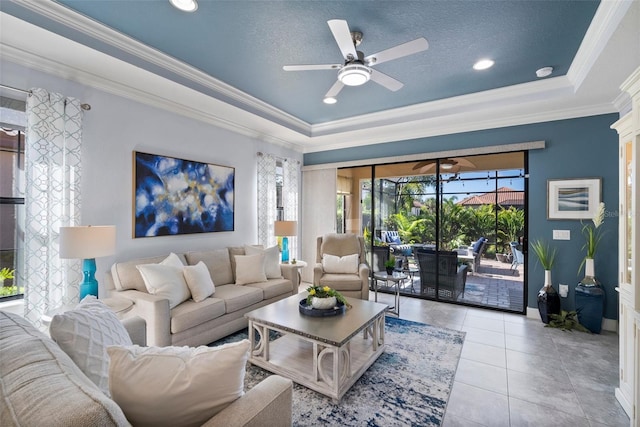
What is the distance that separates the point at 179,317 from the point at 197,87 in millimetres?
2442

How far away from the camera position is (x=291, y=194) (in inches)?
218

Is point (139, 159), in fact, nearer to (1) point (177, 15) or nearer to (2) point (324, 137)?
(1) point (177, 15)

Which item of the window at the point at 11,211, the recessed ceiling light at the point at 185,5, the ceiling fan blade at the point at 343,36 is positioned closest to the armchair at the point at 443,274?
the ceiling fan blade at the point at 343,36

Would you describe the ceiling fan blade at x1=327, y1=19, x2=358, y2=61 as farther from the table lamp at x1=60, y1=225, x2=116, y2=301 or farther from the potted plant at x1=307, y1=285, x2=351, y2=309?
the table lamp at x1=60, y1=225, x2=116, y2=301

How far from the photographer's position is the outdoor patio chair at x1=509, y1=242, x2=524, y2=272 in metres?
4.09

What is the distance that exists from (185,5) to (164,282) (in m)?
2.36

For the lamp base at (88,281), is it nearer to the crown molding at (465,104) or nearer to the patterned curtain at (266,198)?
the patterned curtain at (266,198)

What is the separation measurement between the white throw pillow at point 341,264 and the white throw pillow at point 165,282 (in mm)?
2037

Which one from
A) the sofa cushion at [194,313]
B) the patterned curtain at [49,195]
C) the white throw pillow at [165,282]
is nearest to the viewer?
the patterned curtain at [49,195]

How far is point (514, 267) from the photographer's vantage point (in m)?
4.18

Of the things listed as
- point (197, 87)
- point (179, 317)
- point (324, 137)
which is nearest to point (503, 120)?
point (324, 137)

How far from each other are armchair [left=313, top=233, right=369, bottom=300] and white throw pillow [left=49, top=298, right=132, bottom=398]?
290 cm

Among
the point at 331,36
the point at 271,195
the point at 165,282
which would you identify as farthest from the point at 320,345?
the point at 271,195

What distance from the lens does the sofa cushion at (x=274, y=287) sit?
364 cm
